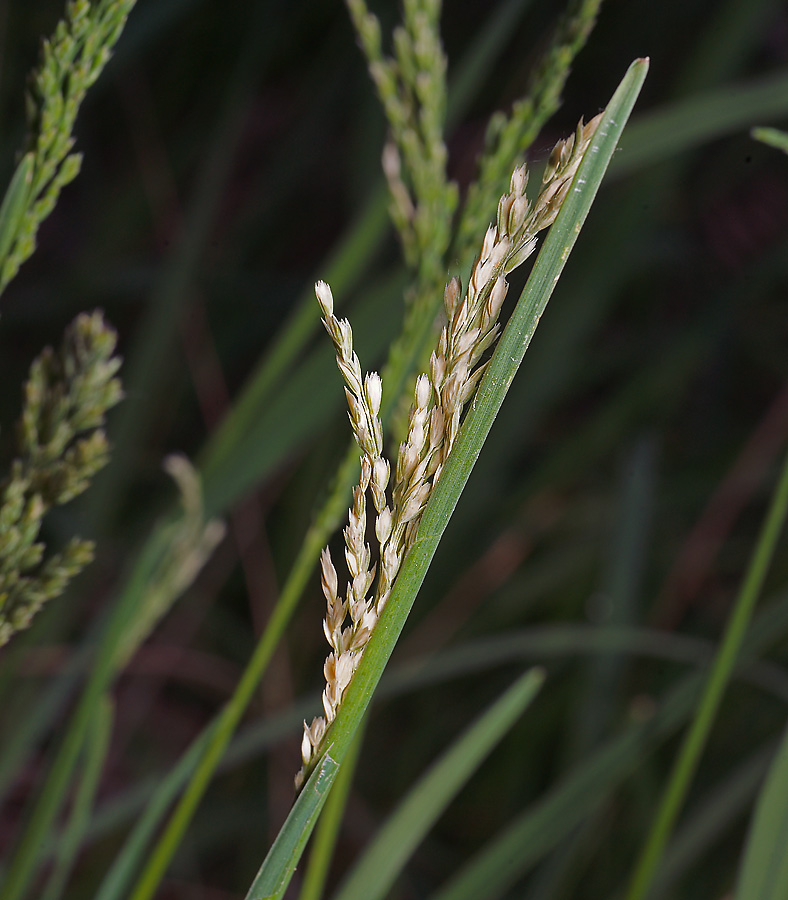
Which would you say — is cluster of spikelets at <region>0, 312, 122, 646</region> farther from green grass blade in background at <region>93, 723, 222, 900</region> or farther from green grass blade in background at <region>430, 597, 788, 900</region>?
green grass blade in background at <region>430, 597, 788, 900</region>

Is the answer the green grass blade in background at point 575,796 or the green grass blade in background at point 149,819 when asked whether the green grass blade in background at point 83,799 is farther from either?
the green grass blade in background at point 575,796

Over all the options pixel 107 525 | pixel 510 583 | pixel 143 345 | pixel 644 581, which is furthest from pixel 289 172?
pixel 644 581

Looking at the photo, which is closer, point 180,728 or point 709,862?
point 709,862

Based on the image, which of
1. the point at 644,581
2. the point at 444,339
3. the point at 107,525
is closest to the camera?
the point at 444,339

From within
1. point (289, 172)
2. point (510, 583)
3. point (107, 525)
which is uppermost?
point (289, 172)

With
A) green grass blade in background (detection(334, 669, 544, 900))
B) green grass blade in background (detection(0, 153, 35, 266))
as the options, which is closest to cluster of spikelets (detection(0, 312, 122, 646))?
green grass blade in background (detection(0, 153, 35, 266))

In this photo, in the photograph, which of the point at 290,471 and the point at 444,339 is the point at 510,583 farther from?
the point at 444,339
